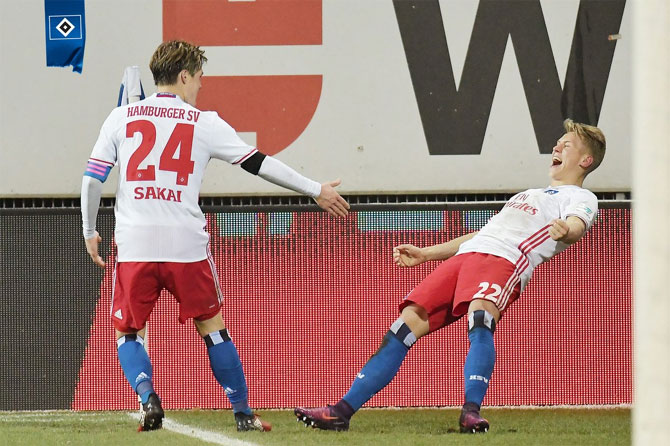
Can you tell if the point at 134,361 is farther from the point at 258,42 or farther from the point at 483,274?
the point at 258,42

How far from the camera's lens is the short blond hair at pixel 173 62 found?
476 centimetres

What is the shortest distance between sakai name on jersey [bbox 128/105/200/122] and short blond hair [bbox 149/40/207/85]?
14 cm

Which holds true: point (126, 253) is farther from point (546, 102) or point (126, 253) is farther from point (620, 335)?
point (546, 102)

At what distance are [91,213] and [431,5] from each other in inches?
112

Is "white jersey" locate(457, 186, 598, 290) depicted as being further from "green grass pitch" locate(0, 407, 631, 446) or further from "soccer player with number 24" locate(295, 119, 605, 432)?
"green grass pitch" locate(0, 407, 631, 446)

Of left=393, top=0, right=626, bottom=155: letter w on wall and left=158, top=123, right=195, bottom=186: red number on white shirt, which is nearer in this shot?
left=158, top=123, right=195, bottom=186: red number on white shirt

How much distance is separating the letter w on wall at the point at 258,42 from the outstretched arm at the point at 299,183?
2.07m

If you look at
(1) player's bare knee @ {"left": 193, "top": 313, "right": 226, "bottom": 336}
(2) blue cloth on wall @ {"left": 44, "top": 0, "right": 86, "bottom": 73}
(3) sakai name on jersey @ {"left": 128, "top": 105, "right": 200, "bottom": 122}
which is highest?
(2) blue cloth on wall @ {"left": 44, "top": 0, "right": 86, "bottom": 73}

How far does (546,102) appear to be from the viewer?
6.81 m

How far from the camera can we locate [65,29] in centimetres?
676

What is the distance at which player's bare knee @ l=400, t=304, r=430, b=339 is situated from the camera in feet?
16.1

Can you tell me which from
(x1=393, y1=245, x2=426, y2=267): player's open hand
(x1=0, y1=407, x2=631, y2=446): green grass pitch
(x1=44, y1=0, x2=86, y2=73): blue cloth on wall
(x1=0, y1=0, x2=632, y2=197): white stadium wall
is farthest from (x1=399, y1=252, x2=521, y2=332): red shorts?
(x1=44, y1=0, x2=86, y2=73): blue cloth on wall

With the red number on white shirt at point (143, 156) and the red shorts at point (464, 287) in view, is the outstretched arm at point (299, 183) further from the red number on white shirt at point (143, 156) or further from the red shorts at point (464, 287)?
the red shorts at point (464, 287)

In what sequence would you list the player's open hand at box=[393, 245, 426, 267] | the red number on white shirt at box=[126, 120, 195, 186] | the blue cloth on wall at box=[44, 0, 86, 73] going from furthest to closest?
the blue cloth on wall at box=[44, 0, 86, 73] → the player's open hand at box=[393, 245, 426, 267] → the red number on white shirt at box=[126, 120, 195, 186]
